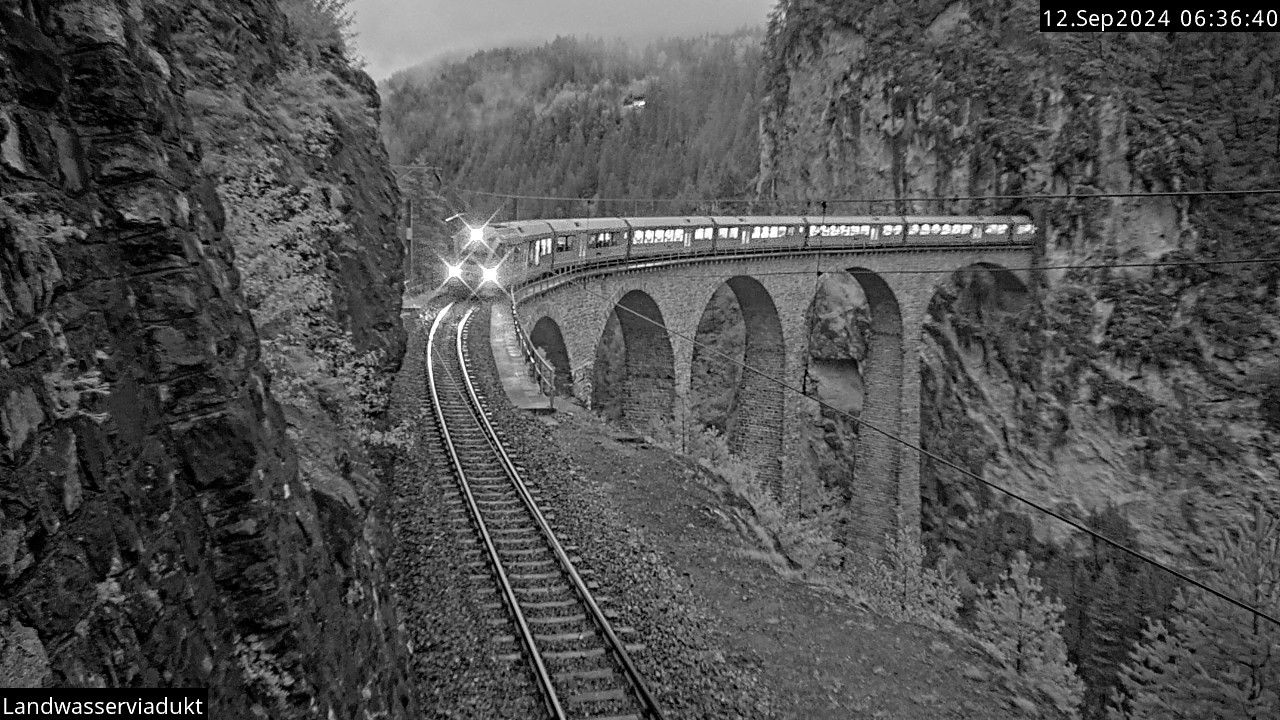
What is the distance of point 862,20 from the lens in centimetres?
3962

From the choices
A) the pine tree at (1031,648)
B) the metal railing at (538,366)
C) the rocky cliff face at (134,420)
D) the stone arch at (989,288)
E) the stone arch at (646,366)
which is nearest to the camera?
the rocky cliff face at (134,420)

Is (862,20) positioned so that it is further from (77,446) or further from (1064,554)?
(77,446)

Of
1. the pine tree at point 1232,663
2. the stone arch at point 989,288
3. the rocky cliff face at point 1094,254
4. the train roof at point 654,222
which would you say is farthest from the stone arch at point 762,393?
the pine tree at point 1232,663

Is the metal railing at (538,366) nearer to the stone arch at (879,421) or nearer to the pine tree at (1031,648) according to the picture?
the pine tree at (1031,648)

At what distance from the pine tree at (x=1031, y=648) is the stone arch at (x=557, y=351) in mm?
11661

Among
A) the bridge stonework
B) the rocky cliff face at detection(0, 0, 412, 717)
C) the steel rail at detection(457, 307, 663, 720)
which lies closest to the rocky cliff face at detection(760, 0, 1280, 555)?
the bridge stonework

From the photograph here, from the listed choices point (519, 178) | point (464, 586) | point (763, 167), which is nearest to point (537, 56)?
point (519, 178)

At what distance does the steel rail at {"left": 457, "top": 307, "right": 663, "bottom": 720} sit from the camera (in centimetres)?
704

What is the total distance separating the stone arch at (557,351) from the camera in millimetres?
20825

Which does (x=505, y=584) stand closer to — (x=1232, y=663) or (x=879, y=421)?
(x=1232, y=663)

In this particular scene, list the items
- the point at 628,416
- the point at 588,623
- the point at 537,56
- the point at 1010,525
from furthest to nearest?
the point at 537,56
the point at 1010,525
the point at 628,416
the point at 588,623

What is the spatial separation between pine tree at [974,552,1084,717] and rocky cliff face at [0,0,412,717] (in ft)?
33.2

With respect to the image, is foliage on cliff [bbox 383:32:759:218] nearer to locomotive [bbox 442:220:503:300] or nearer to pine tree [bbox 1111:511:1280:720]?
locomotive [bbox 442:220:503:300]

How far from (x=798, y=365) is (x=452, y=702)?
24391 mm
